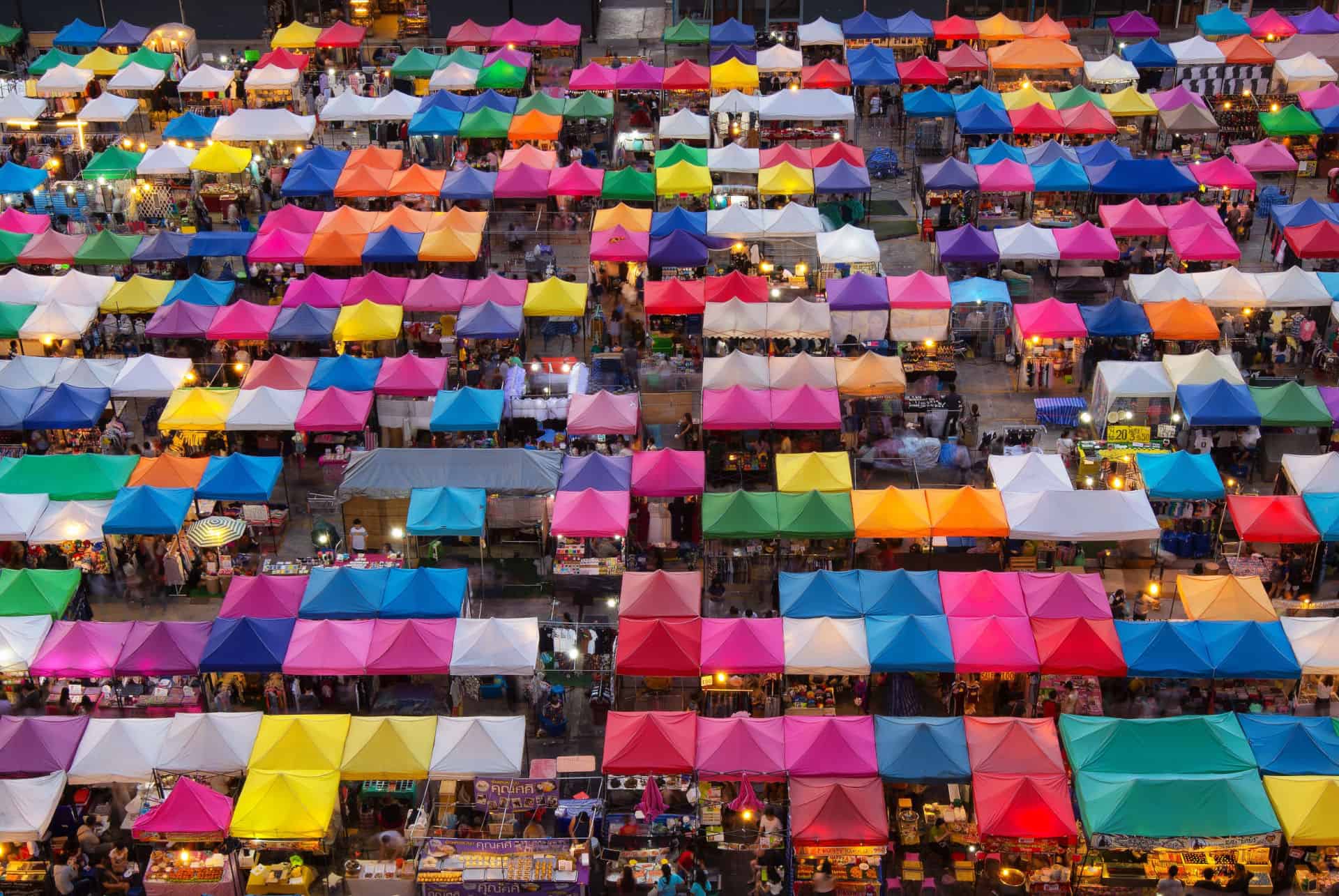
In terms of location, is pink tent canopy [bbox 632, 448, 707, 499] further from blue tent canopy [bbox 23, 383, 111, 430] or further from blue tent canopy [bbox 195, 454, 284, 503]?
blue tent canopy [bbox 23, 383, 111, 430]

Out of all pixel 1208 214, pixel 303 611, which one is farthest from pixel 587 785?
pixel 1208 214

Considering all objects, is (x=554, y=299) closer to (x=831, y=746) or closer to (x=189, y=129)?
(x=831, y=746)

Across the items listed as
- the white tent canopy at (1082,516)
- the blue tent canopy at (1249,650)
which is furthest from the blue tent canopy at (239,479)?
the blue tent canopy at (1249,650)

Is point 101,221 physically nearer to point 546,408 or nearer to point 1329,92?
point 546,408

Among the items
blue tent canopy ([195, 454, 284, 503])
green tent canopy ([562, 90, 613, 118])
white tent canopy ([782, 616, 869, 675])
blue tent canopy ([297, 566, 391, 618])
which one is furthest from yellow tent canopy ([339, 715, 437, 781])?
green tent canopy ([562, 90, 613, 118])

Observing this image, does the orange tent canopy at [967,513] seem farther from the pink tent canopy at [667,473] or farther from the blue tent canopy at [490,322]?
the blue tent canopy at [490,322]

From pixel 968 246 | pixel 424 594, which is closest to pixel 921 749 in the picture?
pixel 424 594
